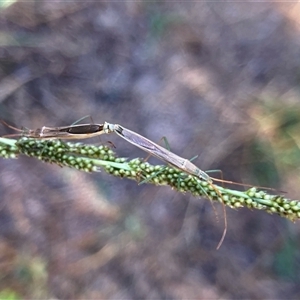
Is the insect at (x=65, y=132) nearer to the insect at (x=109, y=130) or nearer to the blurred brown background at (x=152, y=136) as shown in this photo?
the insect at (x=109, y=130)

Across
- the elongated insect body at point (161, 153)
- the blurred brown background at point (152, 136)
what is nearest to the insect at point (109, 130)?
the elongated insect body at point (161, 153)

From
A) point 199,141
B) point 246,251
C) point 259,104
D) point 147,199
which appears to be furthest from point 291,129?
point 147,199

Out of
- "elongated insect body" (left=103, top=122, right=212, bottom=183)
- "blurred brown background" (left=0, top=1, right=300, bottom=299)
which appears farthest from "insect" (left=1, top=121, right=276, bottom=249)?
"blurred brown background" (left=0, top=1, right=300, bottom=299)

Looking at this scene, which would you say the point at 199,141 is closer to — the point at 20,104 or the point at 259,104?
the point at 259,104

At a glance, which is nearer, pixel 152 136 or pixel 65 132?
pixel 65 132

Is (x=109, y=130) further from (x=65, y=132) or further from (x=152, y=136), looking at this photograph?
(x=152, y=136)

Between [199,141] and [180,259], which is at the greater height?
[199,141]

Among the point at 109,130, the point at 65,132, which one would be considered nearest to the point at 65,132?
the point at 65,132

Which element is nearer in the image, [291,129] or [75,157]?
[75,157]
